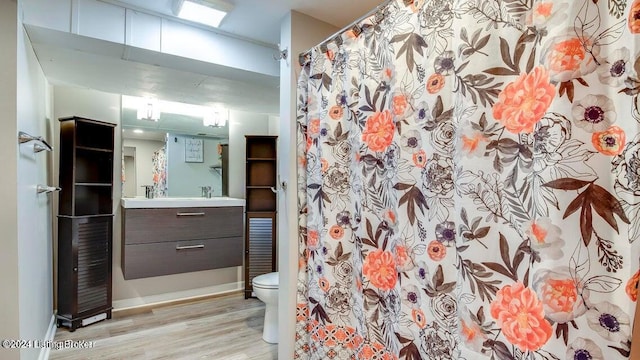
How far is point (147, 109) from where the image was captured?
127 inches

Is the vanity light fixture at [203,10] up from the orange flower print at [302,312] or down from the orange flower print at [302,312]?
up

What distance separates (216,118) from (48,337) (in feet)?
7.65

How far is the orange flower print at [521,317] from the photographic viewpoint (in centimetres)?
85

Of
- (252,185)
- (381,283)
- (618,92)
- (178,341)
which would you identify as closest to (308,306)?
(381,283)

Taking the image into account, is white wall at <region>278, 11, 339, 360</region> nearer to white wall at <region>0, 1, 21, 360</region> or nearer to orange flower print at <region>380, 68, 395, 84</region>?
orange flower print at <region>380, 68, 395, 84</region>

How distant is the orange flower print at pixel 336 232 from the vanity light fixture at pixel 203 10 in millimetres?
1288

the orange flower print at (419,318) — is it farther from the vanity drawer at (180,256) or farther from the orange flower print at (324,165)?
the vanity drawer at (180,256)

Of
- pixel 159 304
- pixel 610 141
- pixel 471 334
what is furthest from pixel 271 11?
pixel 159 304

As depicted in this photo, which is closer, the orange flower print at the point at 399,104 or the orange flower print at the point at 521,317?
the orange flower print at the point at 521,317

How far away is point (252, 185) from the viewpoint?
3580 mm

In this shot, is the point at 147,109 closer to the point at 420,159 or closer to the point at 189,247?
the point at 189,247

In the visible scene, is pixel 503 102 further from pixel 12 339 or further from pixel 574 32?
pixel 12 339

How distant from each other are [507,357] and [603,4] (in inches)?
37.1

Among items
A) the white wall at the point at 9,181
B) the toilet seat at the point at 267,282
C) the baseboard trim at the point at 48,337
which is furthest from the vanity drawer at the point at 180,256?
the white wall at the point at 9,181
